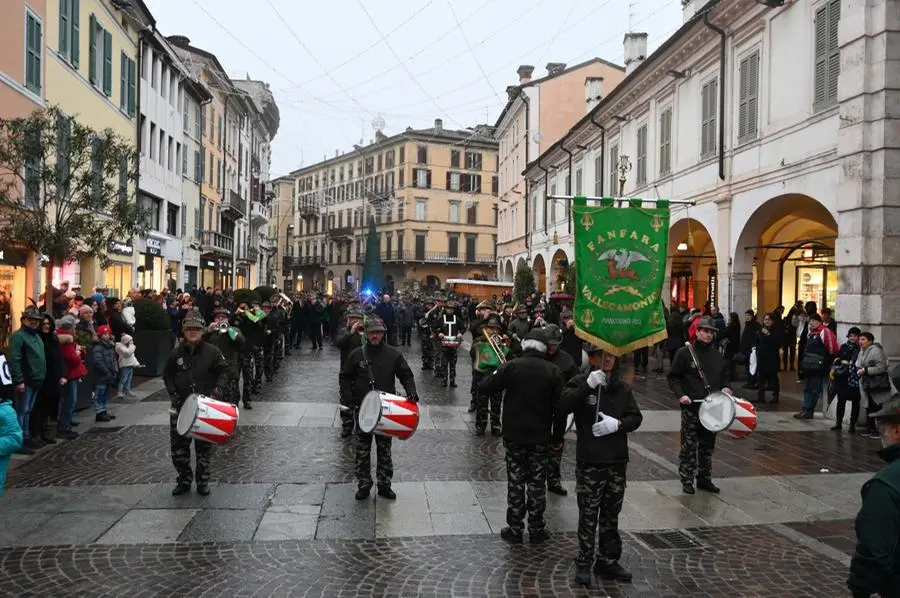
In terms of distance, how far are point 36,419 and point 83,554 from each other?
4656mm

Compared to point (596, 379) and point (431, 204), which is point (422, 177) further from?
point (596, 379)

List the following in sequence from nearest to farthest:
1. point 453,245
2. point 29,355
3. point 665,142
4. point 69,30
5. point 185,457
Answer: point 185,457
point 29,355
point 69,30
point 665,142
point 453,245

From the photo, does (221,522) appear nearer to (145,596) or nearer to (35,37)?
(145,596)

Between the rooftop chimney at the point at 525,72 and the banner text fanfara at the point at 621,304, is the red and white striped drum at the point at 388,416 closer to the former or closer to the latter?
the banner text fanfara at the point at 621,304

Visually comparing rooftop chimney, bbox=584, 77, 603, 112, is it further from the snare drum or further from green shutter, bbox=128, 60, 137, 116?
the snare drum

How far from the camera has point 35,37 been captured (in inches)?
689

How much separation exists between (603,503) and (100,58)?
22.3 metres

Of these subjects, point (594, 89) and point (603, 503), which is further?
point (594, 89)

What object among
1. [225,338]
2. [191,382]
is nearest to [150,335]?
[225,338]

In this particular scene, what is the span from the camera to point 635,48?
30156 mm

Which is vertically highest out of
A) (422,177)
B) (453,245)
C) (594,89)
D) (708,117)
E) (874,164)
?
(422,177)

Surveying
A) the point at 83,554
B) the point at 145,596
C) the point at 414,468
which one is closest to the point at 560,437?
the point at 414,468

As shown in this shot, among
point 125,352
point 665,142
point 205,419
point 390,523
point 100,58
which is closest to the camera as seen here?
point 390,523

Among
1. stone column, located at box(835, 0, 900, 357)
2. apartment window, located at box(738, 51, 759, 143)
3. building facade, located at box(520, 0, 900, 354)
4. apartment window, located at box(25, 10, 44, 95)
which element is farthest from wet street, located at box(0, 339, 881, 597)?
apartment window, located at box(25, 10, 44, 95)
